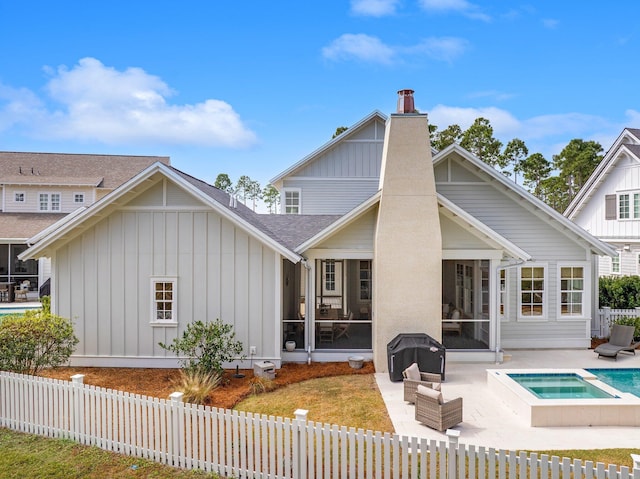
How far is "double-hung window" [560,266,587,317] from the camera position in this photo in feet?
51.3

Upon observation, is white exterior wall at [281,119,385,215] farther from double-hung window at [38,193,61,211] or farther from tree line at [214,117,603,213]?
tree line at [214,117,603,213]

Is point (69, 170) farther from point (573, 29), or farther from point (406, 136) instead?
point (573, 29)

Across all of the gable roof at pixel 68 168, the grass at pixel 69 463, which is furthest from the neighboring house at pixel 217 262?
the gable roof at pixel 68 168

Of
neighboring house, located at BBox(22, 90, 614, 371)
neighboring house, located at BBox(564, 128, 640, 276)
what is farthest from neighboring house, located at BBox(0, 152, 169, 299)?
neighboring house, located at BBox(564, 128, 640, 276)

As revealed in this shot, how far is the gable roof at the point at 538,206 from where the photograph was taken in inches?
589

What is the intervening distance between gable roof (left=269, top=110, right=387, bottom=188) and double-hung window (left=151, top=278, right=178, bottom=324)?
1132 cm

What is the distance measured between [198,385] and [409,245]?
6929 millimetres

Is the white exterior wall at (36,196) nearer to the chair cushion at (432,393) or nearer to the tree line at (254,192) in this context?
the chair cushion at (432,393)

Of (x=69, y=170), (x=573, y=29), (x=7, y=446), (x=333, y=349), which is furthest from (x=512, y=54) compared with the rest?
(x=69, y=170)

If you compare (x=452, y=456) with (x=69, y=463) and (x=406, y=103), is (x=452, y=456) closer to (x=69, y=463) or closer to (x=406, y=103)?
(x=69, y=463)

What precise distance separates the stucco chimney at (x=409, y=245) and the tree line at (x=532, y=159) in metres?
30.0

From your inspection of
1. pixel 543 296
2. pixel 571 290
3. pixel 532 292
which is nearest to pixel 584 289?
pixel 571 290

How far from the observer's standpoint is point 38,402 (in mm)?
8203

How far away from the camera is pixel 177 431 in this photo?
7.02 metres
